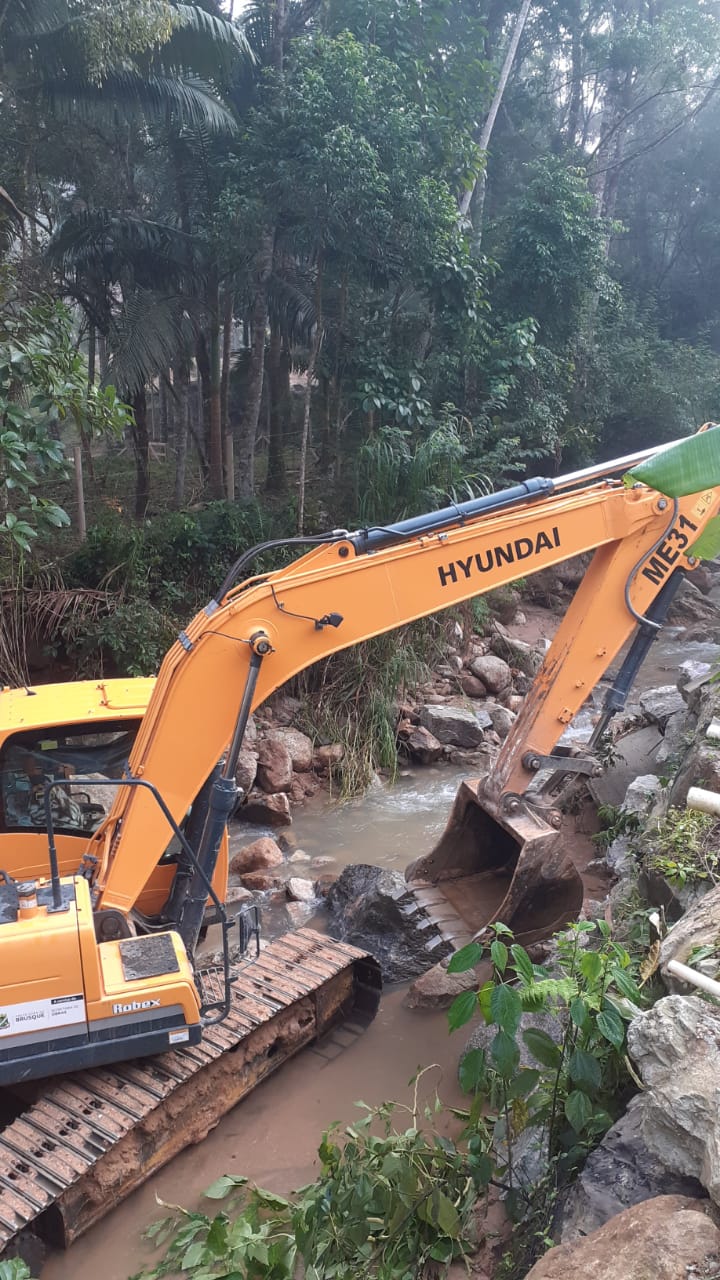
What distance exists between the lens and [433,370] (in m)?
12.7

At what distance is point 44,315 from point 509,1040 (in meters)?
6.68

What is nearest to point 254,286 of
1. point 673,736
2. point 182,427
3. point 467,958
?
point 182,427

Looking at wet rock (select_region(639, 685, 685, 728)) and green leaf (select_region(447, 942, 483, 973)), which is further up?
green leaf (select_region(447, 942, 483, 973))

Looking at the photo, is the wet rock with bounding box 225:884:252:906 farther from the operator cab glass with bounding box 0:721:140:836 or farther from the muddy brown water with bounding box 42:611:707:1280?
the operator cab glass with bounding box 0:721:140:836

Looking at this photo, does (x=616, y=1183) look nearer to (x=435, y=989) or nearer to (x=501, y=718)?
(x=435, y=989)

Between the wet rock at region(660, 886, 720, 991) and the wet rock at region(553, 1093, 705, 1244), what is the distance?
41 centimetres

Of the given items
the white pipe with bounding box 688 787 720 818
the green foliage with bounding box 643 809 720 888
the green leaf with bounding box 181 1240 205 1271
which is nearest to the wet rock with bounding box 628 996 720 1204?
the white pipe with bounding box 688 787 720 818

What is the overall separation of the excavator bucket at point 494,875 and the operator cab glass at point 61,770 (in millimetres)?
2054

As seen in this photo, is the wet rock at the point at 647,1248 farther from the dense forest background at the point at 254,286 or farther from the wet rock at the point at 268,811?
the wet rock at the point at 268,811

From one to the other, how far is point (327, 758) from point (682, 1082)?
674 centimetres

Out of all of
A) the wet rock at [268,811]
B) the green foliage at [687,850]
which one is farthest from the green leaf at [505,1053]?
the wet rock at [268,811]

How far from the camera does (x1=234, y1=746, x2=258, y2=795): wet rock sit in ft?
26.6

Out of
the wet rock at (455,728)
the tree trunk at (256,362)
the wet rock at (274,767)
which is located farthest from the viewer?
the tree trunk at (256,362)

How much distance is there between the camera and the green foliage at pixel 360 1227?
302 cm
